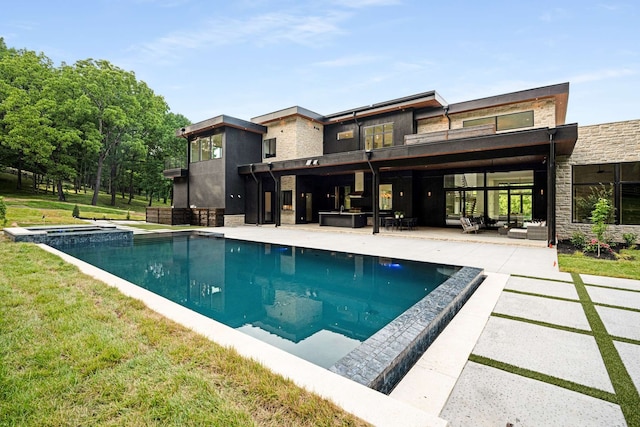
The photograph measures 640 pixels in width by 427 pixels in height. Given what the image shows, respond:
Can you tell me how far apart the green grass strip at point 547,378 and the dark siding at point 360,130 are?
42.8 feet

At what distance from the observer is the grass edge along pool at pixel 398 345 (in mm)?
2250

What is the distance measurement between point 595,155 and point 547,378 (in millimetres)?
11164

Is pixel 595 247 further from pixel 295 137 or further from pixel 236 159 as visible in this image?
pixel 236 159

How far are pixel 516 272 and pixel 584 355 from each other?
3316 millimetres

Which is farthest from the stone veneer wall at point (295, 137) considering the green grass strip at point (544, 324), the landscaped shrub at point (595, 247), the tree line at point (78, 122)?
the green grass strip at point (544, 324)

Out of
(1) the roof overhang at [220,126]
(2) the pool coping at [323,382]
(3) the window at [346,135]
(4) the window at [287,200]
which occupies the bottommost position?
(2) the pool coping at [323,382]

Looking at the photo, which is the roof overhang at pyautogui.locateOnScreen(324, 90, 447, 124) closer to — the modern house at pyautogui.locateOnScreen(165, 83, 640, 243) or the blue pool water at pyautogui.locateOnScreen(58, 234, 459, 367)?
the modern house at pyautogui.locateOnScreen(165, 83, 640, 243)

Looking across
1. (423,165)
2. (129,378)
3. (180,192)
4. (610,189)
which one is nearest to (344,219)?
(423,165)

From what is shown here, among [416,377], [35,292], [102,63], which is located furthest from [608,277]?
[102,63]

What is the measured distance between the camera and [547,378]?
7.85ft

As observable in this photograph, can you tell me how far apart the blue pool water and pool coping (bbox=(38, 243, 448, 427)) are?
784 millimetres

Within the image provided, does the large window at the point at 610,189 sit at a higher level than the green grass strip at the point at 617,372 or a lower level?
higher

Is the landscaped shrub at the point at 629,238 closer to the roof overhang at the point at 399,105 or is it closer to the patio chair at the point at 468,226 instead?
the patio chair at the point at 468,226

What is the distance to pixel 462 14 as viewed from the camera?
12172 millimetres
